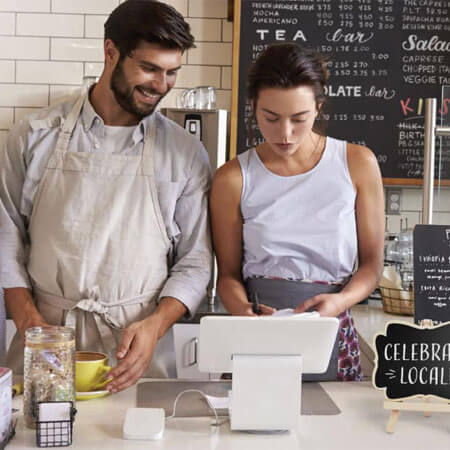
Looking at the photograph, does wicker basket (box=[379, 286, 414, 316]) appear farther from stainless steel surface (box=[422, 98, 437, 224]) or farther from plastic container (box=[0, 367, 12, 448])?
plastic container (box=[0, 367, 12, 448])

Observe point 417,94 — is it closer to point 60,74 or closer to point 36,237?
point 60,74

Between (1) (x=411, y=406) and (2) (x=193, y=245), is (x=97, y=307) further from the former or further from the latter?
(1) (x=411, y=406)

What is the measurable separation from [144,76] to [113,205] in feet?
1.14

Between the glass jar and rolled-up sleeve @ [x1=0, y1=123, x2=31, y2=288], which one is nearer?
the glass jar

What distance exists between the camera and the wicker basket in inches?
108

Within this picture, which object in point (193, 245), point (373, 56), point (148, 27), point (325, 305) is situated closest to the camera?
point (325, 305)

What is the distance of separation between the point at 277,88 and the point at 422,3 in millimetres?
2054

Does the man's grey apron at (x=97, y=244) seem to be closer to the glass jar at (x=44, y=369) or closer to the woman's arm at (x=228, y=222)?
the woman's arm at (x=228, y=222)

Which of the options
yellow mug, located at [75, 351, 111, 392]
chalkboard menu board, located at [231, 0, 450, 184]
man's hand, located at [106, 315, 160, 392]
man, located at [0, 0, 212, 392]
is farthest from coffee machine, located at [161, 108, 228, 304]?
yellow mug, located at [75, 351, 111, 392]

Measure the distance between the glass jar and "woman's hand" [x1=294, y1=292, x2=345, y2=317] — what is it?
1.87 ft

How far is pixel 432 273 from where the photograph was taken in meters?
1.59

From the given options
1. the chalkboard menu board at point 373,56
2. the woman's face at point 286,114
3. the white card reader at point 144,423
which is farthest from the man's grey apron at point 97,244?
the chalkboard menu board at point 373,56

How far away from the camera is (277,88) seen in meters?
1.74

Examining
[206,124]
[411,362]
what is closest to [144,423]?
[411,362]
